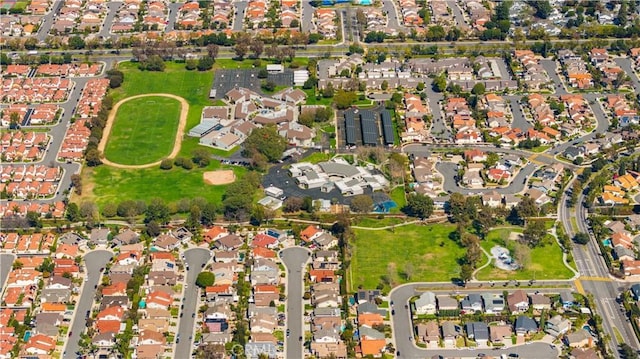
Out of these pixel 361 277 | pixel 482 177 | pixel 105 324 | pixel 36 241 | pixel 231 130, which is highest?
pixel 231 130

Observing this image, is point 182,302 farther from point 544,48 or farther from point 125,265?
point 544,48

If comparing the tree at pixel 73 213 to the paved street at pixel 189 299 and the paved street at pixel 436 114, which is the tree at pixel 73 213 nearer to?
the paved street at pixel 189 299

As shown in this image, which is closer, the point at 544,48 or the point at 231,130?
the point at 231,130

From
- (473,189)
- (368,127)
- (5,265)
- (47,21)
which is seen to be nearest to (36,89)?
(47,21)

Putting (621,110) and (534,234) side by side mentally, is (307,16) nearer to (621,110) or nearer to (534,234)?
(621,110)

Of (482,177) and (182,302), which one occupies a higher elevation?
(482,177)

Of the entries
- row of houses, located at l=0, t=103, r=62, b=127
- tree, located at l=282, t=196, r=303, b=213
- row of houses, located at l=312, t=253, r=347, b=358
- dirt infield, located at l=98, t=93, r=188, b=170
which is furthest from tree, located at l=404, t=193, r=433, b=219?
row of houses, located at l=0, t=103, r=62, b=127

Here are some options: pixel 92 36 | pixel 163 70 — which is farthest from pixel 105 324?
pixel 92 36

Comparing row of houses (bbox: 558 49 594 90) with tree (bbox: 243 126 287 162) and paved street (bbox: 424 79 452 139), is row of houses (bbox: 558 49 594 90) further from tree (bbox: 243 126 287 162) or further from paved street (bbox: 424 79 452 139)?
tree (bbox: 243 126 287 162)
